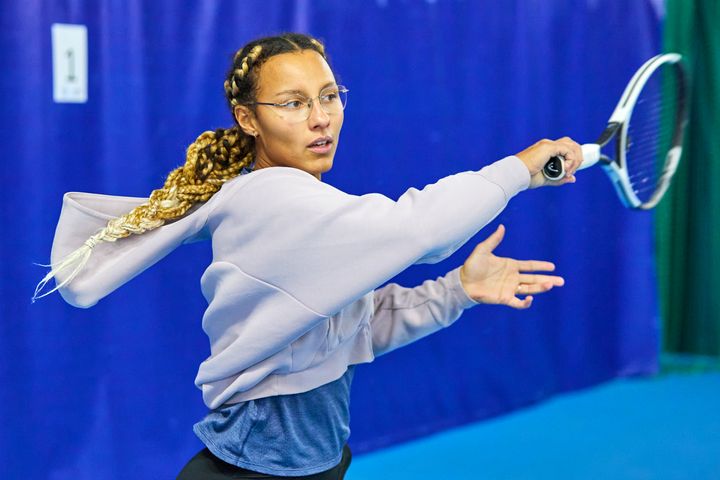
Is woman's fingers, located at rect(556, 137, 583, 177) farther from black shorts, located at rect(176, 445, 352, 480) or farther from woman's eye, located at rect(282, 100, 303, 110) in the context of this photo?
black shorts, located at rect(176, 445, 352, 480)

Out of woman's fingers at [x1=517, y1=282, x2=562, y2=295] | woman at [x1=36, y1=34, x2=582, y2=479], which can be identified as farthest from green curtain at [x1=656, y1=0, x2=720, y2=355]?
woman's fingers at [x1=517, y1=282, x2=562, y2=295]

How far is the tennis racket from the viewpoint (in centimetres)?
232

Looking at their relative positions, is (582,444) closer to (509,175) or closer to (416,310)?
(416,310)

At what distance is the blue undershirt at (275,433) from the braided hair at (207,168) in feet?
1.11

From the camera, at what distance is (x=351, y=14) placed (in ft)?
10.6

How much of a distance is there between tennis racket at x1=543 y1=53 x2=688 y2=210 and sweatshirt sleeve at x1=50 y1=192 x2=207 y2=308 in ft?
2.27

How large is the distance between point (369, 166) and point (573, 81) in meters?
1.24

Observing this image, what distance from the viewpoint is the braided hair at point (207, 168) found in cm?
154

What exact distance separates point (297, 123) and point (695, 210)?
11.5 ft

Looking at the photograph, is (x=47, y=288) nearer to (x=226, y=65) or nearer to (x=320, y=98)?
(x=226, y=65)

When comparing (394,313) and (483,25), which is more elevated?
(483,25)

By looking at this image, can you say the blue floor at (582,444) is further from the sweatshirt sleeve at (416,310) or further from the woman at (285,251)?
the woman at (285,251)

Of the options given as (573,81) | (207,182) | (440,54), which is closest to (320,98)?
(207,182)

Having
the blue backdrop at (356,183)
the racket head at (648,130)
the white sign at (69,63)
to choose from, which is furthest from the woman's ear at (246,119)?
the white sign at (69,63)
